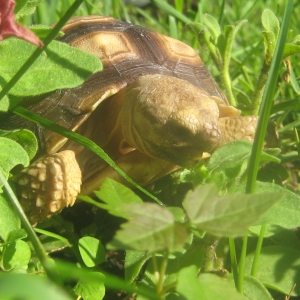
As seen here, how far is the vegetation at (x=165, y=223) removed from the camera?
0.62m

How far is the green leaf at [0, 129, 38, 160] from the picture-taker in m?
1.11

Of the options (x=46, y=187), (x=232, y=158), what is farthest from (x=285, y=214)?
(x=46, y=187)

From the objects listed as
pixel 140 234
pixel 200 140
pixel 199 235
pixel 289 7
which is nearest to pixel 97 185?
pixel 200 140

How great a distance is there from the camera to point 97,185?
4.78 ft

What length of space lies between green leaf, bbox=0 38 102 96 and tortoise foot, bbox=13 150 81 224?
1.11 ft

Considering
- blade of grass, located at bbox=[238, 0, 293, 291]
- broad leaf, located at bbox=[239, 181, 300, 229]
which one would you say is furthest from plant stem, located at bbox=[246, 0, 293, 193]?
broad leaf, located at bbox=[239, 181, 300, 229]

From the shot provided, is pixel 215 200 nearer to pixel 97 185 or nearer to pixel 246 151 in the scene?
pixel 246 151

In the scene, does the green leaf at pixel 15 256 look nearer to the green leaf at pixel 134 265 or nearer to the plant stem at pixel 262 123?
the green leaf at pixel 134 265

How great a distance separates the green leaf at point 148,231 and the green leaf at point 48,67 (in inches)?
17.1

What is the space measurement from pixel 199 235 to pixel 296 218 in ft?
0.66

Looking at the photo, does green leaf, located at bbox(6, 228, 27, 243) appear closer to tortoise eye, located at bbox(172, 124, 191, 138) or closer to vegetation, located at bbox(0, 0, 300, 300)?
vegetation, located at bbox(0, 0, 300, 300)

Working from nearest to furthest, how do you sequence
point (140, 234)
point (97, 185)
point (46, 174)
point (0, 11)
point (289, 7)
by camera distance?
point (140, 234), point (0, 11), point (289, 7), point (46, 174), point (97, 185)

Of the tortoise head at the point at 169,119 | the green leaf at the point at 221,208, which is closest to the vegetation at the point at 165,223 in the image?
the green leaf at the point at 221,208

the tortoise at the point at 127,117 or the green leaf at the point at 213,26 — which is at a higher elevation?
the green leaf at the point at 213,26
